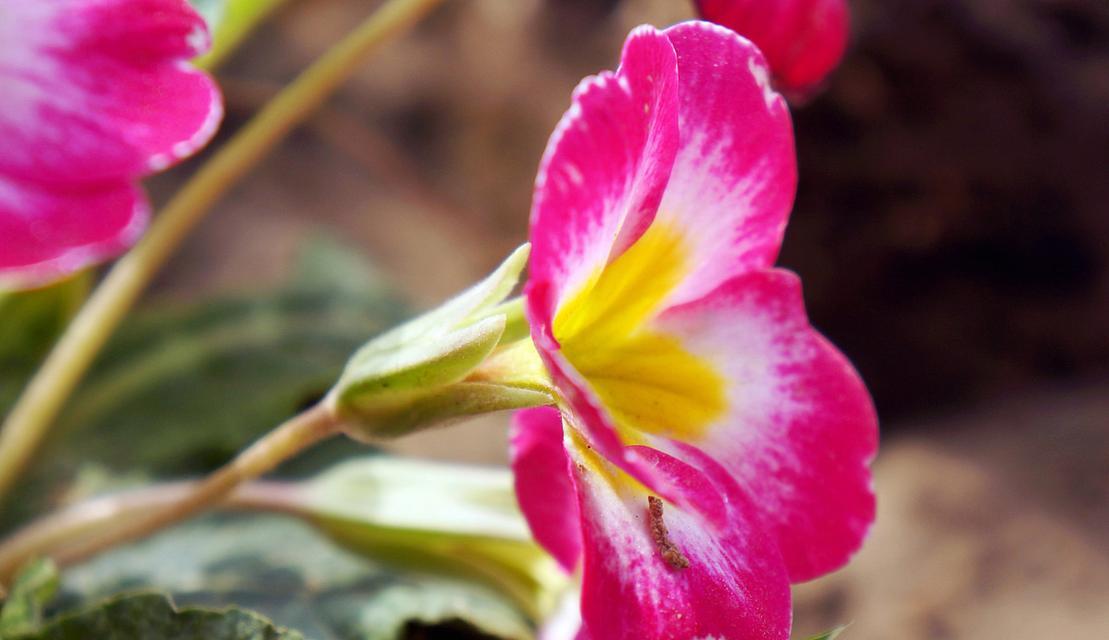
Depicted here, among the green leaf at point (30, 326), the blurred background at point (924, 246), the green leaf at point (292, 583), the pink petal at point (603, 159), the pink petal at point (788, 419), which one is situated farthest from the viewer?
the blurred background at point (924, 246)

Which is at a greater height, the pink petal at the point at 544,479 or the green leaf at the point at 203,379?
the pink petal at the point at 544,479

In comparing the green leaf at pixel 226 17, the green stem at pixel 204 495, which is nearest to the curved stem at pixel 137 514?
the green stem at pixel 204 495

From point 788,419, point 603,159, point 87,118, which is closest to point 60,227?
point 87,118

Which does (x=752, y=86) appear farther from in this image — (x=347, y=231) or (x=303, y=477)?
(x=347, y=231)

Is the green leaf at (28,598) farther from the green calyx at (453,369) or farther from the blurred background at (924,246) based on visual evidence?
the blurred background at (924,246)

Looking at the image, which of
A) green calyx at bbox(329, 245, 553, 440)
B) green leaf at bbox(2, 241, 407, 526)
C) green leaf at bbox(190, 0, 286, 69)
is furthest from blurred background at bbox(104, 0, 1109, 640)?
green calyx at bbox(329, 245, 553, 440)

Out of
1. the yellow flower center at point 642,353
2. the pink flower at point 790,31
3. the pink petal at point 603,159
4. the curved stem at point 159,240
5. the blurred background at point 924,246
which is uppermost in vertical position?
the pink petal at point 603,159

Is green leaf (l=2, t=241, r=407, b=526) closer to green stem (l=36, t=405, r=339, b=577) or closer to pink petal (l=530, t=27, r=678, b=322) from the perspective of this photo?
green stem (l=36, t=405, r=339, b=577)
